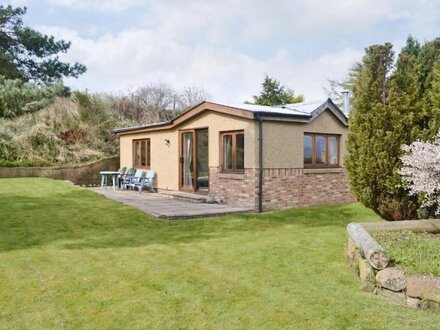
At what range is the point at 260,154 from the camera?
38.0ft

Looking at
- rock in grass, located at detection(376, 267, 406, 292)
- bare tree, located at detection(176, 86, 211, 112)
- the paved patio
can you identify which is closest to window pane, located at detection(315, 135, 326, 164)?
the paved patio

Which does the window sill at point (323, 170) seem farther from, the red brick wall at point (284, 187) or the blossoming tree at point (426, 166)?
the blossoming tree at point (426, 166)

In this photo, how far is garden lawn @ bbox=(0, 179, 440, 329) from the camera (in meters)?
4.16

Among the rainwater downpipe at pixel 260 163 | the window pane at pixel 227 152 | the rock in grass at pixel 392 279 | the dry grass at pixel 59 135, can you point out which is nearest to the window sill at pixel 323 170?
the rainwater downpipe at pixel 260 163

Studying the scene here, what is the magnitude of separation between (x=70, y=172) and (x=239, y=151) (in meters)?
11.6

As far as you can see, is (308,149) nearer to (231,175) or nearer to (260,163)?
(260,163)

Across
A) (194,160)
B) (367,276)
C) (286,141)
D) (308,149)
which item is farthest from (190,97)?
(367,276)

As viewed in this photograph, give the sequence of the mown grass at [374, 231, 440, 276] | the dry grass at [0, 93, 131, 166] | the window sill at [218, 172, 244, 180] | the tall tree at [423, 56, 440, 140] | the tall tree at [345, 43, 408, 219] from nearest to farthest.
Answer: the mown grass at [374, 231, 440, 276], the tall tree at [423, 56, 440, 140], the tall tree at [345, 43, 408, 219], the window sill at [218, 172, 244, 180], the dry grass at [0, 93, 131, 166]

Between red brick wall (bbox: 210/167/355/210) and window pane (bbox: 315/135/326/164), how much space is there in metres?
0.41

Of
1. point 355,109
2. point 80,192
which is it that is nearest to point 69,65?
point 80,192

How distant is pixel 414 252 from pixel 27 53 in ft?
76.0

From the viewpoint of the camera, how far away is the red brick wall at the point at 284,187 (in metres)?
11.9

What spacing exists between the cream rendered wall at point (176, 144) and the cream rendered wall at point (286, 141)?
47 centimetres

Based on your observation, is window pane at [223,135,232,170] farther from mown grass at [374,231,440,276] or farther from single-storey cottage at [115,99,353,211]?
mown grass at [374,231,440,276]
